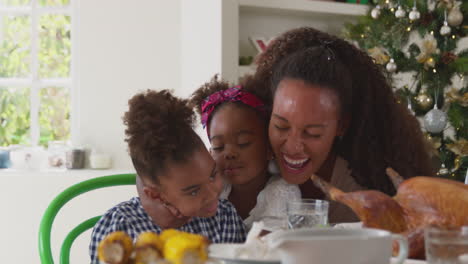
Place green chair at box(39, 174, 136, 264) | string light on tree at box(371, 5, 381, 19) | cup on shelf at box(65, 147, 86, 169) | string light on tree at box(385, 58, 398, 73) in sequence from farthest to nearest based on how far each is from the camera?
cup on shelf at box(65, 147, 86, 169) < string light on tree at box(371, 5, 381, 19) < string light on tree at box(385, 58, 398, 73) < green chair at box(39, 174, 136, 264)

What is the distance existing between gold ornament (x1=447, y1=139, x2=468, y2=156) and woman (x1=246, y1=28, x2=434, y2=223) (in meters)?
1.60

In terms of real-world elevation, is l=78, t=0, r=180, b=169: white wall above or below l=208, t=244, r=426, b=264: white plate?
above

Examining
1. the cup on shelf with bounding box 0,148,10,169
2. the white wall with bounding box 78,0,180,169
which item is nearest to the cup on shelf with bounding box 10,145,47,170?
the cup on shelf with bounding box 0,148,10,169

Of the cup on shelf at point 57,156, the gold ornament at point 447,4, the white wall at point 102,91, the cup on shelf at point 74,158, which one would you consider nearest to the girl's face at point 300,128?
the gold ornament at point 447,4

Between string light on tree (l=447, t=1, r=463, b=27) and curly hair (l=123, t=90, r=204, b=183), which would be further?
string light on tree (l=447, t=1, r=463, b=27)

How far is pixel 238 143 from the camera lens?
1527mm

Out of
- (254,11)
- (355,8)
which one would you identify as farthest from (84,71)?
(355,8)

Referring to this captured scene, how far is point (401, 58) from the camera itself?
3396 millimetres

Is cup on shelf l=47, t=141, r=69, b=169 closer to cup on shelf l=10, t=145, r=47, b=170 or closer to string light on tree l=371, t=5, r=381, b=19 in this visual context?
cup on shelf l=10, t=145, r=47, b=170

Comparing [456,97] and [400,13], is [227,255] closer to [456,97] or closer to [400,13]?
[456,97]

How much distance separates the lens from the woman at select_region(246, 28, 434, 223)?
1.51 metres

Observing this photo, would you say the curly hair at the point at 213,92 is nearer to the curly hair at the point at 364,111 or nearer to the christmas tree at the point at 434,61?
the curly hair at the point at 364,111

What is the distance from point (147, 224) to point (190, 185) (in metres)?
0.12

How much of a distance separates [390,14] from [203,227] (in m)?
2.52
